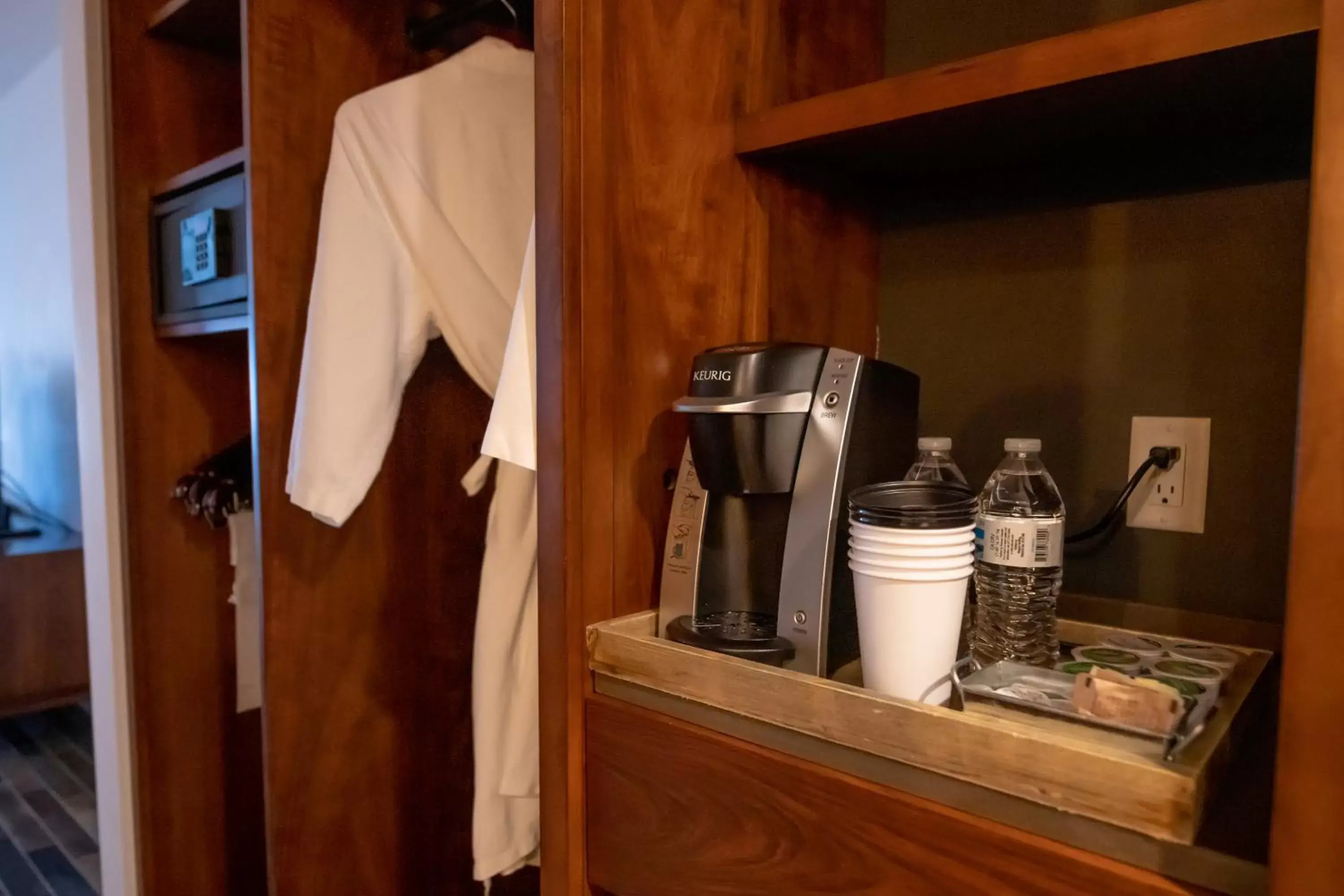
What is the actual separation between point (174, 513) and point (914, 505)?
1.47m

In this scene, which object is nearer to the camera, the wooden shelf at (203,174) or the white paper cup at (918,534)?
the white paper cup at (918,534)

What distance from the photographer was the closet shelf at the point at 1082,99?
616 millimetres

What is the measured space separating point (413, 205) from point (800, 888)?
36.6 inches

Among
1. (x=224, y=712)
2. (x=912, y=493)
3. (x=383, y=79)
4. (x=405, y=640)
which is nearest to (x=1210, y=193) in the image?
(x=912, y=493)

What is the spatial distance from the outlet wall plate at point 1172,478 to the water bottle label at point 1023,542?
22cm

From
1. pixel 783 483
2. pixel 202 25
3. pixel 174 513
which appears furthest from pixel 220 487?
pixel 783 483

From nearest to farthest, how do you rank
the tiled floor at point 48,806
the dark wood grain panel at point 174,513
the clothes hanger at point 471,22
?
the clothes hanger at point 471,22, the dark wood grain panel at point 174,513, the tiled floor at point 48,806

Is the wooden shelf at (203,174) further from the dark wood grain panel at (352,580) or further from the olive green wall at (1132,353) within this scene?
the olive green wall at (1132,353)

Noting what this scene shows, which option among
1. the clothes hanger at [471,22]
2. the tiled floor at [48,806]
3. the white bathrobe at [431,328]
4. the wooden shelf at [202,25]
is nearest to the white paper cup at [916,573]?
the white bathrobe at [431,328]

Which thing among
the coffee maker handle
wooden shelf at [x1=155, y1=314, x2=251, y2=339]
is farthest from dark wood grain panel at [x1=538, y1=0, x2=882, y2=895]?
wooden shelf at [x1=155, y1=314, x2=251, y2=339]

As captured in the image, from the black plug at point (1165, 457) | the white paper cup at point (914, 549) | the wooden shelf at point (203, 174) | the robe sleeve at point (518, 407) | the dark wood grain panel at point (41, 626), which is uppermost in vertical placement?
the wooden shelf at point (203, 174)

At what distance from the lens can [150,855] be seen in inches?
64.4

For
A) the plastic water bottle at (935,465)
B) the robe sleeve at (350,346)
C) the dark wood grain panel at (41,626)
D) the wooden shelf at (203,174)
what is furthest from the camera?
the dark wood grain panel at (41,626)

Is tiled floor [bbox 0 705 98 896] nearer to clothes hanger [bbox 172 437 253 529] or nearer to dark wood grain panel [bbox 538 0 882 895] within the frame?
clothes hanger [bbox 172 437 253 529]
